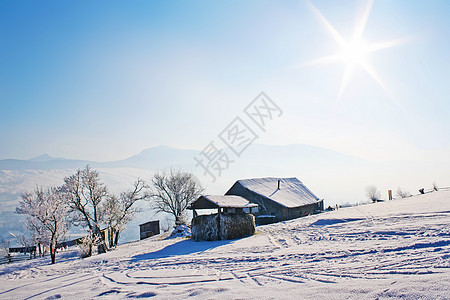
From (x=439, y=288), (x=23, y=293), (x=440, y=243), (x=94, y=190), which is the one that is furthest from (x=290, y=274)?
(x=94, y=190)

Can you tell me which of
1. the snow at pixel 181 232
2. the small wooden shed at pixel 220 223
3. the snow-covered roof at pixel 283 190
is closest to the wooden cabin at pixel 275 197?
the snow-covered roof at pixel 283 190

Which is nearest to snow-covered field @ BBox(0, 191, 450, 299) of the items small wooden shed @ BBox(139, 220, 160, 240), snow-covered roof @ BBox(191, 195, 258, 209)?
snow-covered roof @ BBox(191, 195, 258, 209)

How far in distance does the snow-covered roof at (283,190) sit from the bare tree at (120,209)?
1426 centimetres

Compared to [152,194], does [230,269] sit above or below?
below

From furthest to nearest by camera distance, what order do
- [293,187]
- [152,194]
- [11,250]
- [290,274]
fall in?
[152,194], [293,187], [11,250], [290,274]

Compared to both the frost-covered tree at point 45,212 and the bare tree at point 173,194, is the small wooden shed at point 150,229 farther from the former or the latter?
the frost-covered tree at point 45,212

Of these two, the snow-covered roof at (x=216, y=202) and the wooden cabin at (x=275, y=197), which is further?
the wooden cabin at (x=275, y=197)

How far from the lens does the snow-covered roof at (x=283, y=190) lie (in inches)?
1433

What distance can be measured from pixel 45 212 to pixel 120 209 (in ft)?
50.6

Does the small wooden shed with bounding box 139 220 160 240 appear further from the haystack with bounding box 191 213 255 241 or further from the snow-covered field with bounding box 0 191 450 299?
the snow-covered field with bounding box 0 191 450 299

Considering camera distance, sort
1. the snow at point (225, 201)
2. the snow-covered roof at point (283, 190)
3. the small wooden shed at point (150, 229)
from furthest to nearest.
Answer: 1. the small wooden shed at point (150, 229)
2. the snow-covered roof at point (283, 190)
3. the snow at point (225, 201)

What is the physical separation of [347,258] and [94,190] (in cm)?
2653

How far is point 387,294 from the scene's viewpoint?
5414 millimetres

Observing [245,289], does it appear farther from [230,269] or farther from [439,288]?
[439,288]
